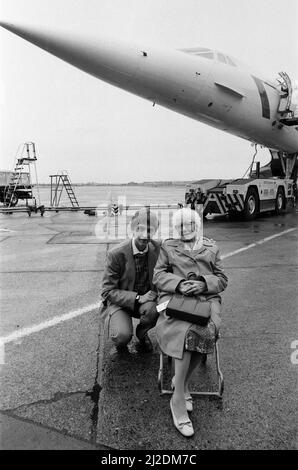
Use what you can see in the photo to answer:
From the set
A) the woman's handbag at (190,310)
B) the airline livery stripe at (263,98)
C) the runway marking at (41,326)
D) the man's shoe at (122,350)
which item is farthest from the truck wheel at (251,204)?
the woman's handbag at (190,310)

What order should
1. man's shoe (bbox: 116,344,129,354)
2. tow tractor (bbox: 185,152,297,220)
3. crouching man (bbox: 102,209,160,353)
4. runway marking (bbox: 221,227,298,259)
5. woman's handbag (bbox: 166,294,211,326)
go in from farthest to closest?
tow tractor (bbox: 185,152,297,220)
runway marking (bbox: 221,227,298,259)
man's shoe (bbox: 116,344,129,354)
crouching man (bbox: 102,209,160,353)
woman's handbag (bbox: 166,294,211,326)

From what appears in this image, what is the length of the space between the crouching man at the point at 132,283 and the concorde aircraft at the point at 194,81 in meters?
4.96

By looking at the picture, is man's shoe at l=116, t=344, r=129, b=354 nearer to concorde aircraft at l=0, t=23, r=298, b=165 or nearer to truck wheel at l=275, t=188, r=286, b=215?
concorde aircraft at l=0, t=23, r=298, b=165

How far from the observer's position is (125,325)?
9.96 ft

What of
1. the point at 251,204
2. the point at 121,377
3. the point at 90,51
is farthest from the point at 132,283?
the point at 251,204

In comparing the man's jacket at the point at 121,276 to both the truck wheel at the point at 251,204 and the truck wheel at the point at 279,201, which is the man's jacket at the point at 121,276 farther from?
the truck wheel at the point at 279,201

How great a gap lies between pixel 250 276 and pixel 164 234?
4511 millimetres

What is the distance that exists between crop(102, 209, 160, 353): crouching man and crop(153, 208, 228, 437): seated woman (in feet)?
1.29

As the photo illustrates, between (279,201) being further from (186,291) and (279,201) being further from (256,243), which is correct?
(186,291)

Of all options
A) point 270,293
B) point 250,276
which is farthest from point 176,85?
point 270,293

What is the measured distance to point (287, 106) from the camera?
1201 centimetres

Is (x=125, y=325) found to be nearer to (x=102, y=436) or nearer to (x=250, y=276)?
(x=102, y=436)

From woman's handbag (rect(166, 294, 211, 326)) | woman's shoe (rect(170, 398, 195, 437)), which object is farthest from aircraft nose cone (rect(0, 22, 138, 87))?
woman's shoe (rect(170, 398, 195, 437))

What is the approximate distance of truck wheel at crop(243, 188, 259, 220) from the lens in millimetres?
12508
